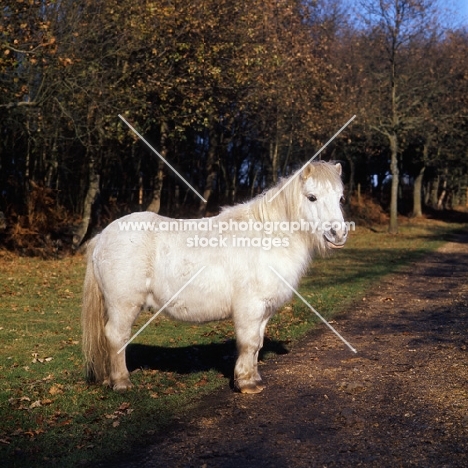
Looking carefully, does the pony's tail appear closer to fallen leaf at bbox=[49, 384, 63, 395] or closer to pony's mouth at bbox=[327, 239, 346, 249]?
fallen leaf at bbox=[49, 384, 63, 395]

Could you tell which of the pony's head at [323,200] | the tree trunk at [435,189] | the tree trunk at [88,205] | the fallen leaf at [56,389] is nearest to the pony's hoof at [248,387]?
the pony's head at [323,200]

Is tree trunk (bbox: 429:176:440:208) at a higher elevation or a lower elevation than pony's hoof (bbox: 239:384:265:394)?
higher

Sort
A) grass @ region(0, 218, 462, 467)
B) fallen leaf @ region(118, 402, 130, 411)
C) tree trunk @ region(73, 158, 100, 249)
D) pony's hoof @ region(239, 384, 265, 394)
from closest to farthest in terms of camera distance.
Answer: grass @ region(0, 218, 462, 467)
fallen leaf @ region(118, 402, 130, 411)
pony's hoof @ region(239, 384, 265, 394)
tree trunk @ region(73, 158, 100, 249)

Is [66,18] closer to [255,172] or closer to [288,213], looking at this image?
[288,213]

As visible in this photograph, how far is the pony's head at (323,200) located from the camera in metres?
6.09

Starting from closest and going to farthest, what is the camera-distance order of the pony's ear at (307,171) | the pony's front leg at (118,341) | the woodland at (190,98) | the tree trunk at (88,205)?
the pony's ear at (307,171), the pony's front leg at (118,341), the woodland at (190,98), the tree trunk at (88,205)

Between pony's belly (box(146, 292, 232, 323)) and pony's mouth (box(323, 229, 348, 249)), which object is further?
pony's belly (box(146, 292, 232, 323))

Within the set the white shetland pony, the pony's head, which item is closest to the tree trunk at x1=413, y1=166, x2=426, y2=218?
the white shetland pony

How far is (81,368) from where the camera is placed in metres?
7.60

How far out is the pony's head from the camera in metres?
6.09

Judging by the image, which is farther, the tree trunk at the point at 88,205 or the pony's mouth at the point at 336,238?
the tree trunk at the point at 88,205

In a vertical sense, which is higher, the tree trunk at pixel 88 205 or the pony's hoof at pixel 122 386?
the tree trunk at pixel 88 205

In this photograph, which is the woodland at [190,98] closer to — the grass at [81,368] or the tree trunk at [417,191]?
the tree trunk at [417,191]

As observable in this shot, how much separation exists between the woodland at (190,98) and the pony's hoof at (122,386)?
851cm
